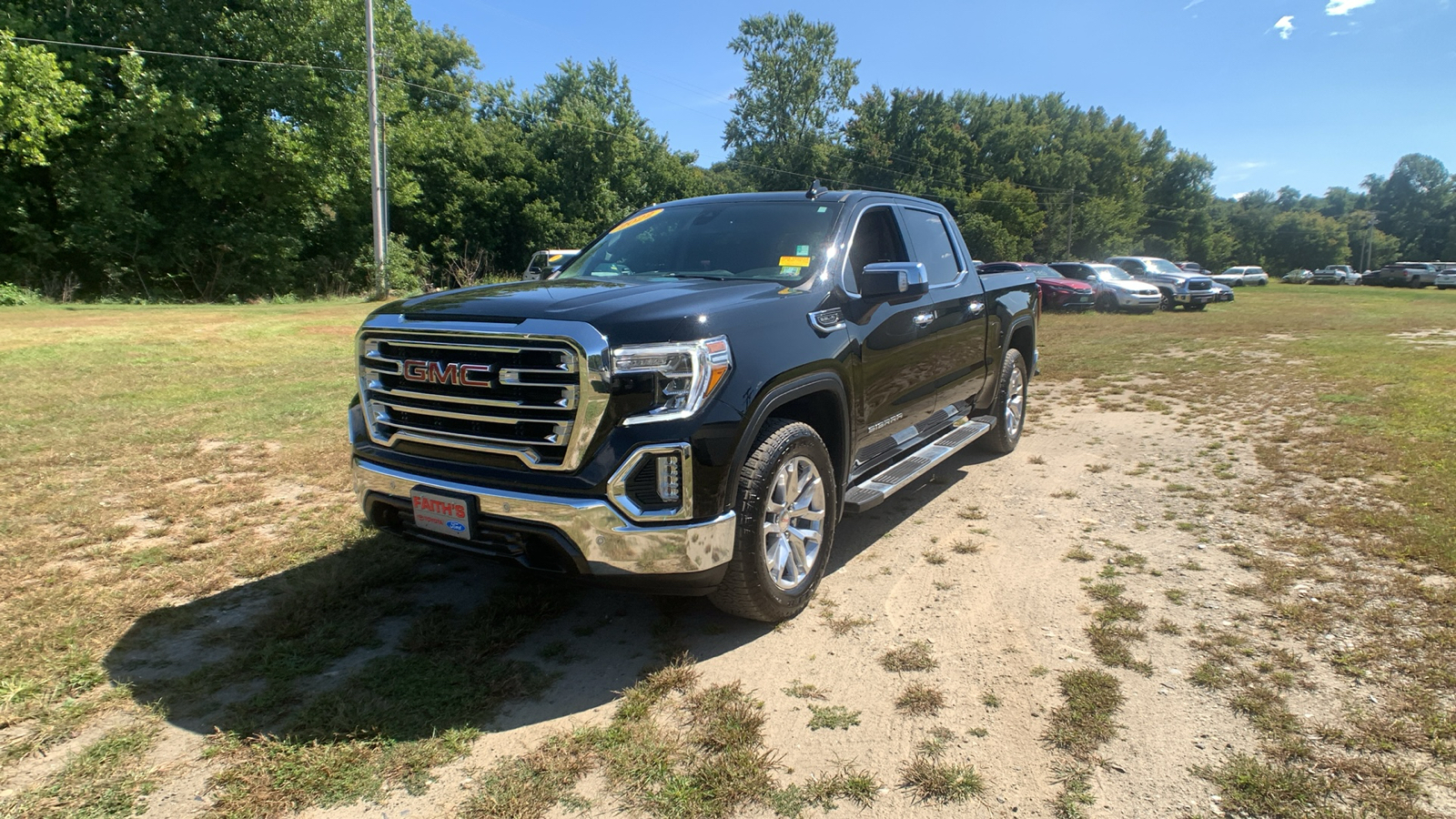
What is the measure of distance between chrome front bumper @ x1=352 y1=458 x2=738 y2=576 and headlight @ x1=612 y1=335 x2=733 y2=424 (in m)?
0.38

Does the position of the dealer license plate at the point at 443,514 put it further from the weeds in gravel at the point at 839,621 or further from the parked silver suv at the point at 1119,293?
the parked silver suv at the point at 1119,293

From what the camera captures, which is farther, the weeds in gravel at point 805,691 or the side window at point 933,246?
the side window at point 933,246

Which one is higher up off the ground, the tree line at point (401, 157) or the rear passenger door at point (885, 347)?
the tree line at point (401, 157)

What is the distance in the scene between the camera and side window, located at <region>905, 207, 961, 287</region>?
4.96m

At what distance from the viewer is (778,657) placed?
10.7 ft

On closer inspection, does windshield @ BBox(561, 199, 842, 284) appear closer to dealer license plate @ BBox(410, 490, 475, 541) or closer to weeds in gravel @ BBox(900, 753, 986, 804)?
dealer license plate @ BBox(410, 490, 475, 541)

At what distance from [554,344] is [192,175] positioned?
92.6 feet

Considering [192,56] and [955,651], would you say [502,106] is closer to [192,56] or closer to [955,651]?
[192,56]

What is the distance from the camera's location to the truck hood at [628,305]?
291cm

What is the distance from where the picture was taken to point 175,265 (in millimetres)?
26578

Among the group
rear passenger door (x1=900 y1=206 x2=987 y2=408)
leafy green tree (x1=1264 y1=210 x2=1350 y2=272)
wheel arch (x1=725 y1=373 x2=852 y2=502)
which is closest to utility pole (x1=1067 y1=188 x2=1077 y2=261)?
leafy green tree (x1=1264 y1=210 x2=1350 y2=272)

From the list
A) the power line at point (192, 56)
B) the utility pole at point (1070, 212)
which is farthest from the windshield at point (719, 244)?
the utility pole at point (1070, 212)

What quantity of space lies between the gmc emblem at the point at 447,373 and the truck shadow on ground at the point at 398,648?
763mm

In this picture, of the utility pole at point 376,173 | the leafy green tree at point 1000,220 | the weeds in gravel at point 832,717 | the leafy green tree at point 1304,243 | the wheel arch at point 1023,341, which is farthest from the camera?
the leafy green tree at point 1304,243
